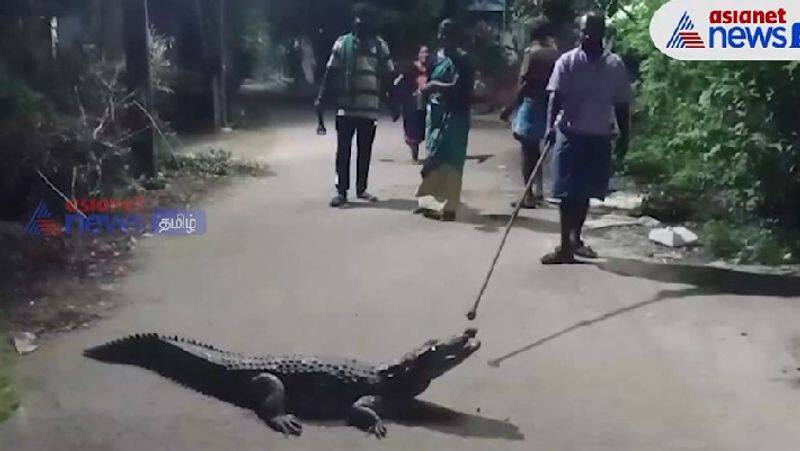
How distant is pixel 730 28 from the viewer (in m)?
2.27

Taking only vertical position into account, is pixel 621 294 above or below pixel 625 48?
below

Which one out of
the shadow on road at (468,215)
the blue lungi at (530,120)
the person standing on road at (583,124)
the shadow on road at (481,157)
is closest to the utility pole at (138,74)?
the shadow on road at (468,215)

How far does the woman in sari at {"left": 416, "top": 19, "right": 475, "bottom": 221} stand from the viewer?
2.32 metres

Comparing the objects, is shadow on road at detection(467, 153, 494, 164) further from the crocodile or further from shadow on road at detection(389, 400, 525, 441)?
shadow on road at detection(389, 400, 525, 441)

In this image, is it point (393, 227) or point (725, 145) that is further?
point (725, 145)

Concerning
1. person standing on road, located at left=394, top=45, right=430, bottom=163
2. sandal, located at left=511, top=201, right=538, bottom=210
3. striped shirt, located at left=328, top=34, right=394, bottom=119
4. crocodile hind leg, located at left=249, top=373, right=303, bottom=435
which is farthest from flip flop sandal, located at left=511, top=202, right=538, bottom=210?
crocodile hind leg, located at left=249, top=373, right=303, bottom=435

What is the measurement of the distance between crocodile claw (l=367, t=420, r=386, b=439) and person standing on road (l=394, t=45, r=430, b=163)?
0.67 m

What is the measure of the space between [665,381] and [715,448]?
0.24 meters

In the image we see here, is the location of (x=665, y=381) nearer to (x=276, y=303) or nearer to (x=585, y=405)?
(x=585, y=405)

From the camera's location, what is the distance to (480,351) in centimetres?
231

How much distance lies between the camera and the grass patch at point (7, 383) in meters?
2.05

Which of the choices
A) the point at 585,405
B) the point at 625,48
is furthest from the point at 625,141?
the point at 585,405

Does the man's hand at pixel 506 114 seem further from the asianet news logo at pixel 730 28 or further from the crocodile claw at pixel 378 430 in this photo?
the crocodile claw at pixel 378 430

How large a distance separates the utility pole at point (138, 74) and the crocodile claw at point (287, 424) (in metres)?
0.66
